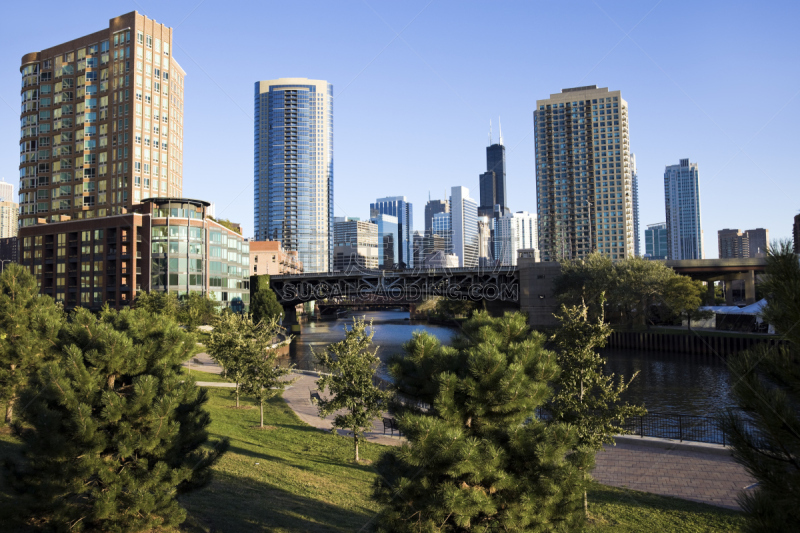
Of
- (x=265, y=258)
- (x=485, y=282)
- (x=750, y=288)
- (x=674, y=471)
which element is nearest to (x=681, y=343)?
(x=485, y=282)

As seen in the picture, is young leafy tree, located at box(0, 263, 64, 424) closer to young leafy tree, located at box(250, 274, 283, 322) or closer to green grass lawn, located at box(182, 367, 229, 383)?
green grass lawn, located at box(182, 367, 229, 383)

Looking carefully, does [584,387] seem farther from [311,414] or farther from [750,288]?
[750,288]

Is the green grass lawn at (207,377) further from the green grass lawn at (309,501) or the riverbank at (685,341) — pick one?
the riverbank at (685,341)

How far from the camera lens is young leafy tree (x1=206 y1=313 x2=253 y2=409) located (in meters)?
29.5

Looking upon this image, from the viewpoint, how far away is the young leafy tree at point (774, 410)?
4918 mm

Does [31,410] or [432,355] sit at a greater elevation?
[432,355]

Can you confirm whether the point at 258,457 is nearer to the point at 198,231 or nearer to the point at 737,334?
the point at 737,334

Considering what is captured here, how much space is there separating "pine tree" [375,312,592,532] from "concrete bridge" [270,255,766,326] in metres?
76.8

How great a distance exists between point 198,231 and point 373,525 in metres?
82.8

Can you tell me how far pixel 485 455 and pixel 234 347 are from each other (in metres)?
24.8

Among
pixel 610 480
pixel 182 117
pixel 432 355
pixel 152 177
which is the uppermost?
pixel 182 117

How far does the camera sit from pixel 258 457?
19.7 metres

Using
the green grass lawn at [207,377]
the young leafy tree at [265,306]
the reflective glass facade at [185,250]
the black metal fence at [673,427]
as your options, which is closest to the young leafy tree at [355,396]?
the black metal fence at [673,427]

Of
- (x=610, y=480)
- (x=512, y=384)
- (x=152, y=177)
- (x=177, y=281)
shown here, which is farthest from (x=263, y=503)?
(x=152, y=177)
